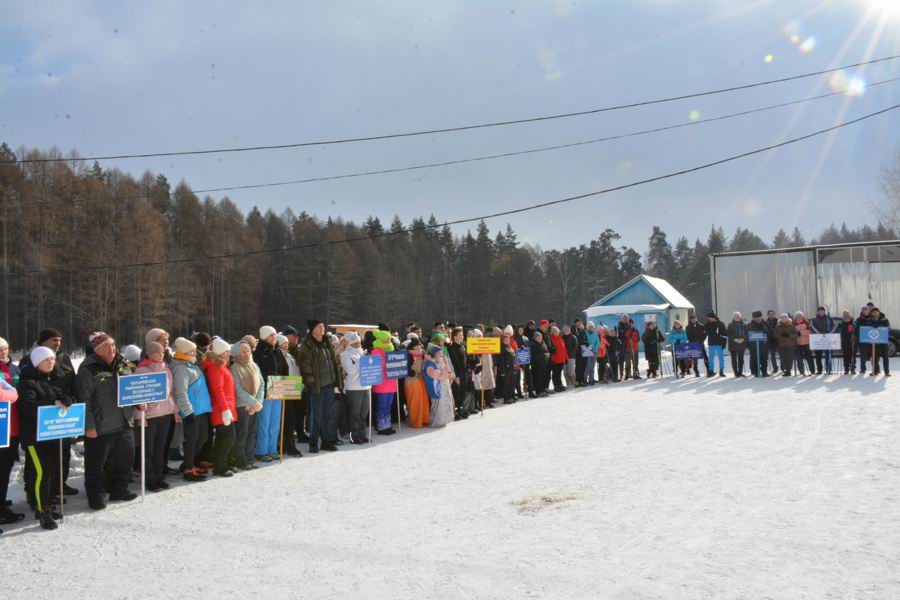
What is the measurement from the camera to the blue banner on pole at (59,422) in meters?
6.21

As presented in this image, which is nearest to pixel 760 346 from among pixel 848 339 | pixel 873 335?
pixel 848 339

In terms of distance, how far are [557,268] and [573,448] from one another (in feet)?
254

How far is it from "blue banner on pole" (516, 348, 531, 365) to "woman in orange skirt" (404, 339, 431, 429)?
15.2 feet

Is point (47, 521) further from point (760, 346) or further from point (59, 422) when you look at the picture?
point (760, 346)

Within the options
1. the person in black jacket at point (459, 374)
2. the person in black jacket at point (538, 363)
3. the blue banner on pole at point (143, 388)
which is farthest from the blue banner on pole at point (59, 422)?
the person in black jacket at point (538, 363)

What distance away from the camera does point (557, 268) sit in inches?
3364

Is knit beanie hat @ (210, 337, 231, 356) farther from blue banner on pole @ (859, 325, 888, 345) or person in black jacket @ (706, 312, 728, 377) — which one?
blue banner on pole @ (859, 325, 888, 345)

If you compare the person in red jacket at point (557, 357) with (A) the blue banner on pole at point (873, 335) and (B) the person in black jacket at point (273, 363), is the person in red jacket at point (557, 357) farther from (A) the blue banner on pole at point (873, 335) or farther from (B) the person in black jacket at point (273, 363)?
(B) the person in black jacket at point (273, 363)

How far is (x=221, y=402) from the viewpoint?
8.25 meters

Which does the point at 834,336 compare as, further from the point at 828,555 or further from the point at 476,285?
the point at 476,285

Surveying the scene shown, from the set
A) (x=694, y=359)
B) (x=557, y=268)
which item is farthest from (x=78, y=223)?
(x=557, y=268)

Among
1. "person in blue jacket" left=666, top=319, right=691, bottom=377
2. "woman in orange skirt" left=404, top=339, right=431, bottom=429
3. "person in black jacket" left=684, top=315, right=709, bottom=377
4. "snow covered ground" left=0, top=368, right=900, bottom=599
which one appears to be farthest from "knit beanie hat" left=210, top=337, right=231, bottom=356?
"person in blue jacket" left=666, top=319, right=691, bottom=377

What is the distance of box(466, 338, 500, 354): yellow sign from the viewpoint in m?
13.9

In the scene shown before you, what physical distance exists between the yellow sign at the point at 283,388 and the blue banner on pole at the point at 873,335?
49.5 ft
